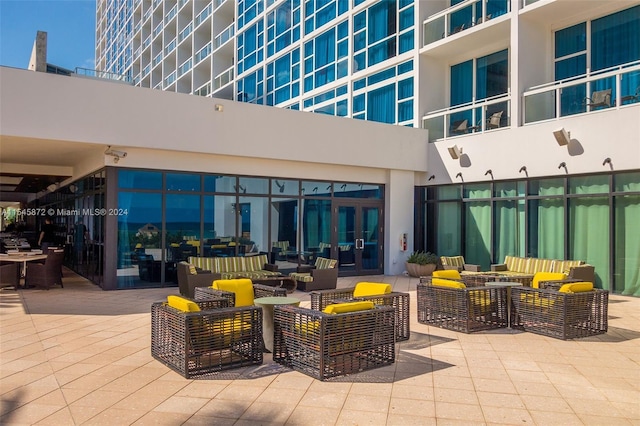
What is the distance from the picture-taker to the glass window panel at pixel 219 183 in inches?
504

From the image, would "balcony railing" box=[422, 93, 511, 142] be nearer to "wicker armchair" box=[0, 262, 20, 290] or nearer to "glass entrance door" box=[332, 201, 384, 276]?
"glass entrance door" box=[332, 201, 384, 276]

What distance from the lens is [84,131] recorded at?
10.8 metres

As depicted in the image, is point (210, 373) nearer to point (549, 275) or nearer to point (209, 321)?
point (209, 321)

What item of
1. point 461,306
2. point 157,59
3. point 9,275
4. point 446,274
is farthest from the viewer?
point 157,59

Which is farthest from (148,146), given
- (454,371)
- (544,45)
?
(544,45)

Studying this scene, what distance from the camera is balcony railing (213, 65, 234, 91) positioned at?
27.1m

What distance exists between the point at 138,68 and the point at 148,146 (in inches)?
1257

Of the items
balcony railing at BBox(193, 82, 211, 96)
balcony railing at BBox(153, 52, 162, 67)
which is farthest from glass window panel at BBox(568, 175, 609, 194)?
balcony railing at BBox(153, 52, 162, 67)

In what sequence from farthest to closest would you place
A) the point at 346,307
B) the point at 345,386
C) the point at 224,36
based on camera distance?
the point at 224,36
the point at 346,307
the point at 345,386

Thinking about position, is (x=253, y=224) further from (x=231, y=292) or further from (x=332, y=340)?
(x=332, y=340)

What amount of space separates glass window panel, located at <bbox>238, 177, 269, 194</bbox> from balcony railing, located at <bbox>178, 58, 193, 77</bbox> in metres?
20.2

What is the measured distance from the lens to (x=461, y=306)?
767 centimetres

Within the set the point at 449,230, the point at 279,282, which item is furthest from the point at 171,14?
the point at 279,282

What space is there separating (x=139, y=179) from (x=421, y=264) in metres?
8.00
